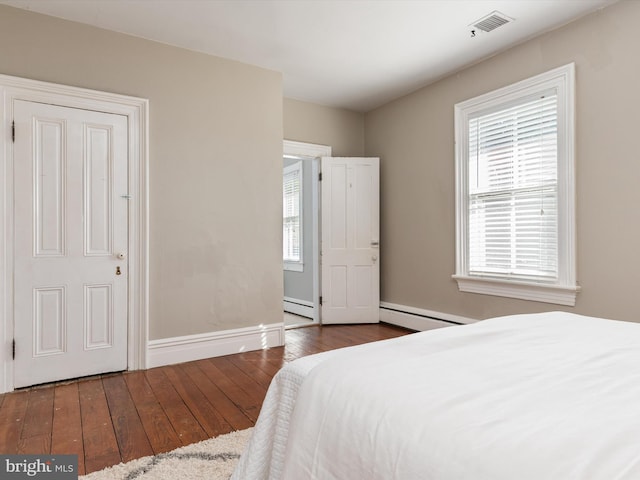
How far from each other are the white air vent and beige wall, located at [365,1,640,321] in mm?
453

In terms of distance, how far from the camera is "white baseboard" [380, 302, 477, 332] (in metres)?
4.12

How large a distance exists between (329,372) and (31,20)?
3399 mm

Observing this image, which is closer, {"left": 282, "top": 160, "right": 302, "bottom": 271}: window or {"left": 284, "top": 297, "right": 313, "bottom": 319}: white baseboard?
{"left": 284, "top": 297, "right": 313, "bottom": 319}: white baseboard

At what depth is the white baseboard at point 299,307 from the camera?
571 cm

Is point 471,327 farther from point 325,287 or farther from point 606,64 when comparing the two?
point 325,287

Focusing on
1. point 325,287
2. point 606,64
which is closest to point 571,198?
point 606,64

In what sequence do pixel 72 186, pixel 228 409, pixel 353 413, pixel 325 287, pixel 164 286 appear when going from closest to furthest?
pixel 353 413
pixel 228 409
pixel 72 186
pixel 164 286
pixel 325 287

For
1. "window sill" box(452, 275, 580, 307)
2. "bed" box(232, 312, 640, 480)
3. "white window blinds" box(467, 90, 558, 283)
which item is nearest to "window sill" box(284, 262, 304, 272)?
"window sill" box(452, 275, 580, 307)

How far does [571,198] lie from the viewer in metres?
3.10

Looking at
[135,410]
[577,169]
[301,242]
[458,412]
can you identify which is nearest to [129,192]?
[135,410]

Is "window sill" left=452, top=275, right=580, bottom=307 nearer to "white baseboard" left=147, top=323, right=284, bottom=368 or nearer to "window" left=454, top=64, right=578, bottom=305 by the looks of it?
"window" left=454, top=64, right=578, bottom=305

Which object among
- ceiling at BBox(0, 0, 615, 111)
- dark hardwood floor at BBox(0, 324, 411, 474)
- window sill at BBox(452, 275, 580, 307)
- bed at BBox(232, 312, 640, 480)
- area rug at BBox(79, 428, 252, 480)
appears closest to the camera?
bed at BBox(232, 312, 640, 480)

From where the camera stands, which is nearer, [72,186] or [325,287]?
[72,186]

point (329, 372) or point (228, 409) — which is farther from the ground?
point (329, 372)
